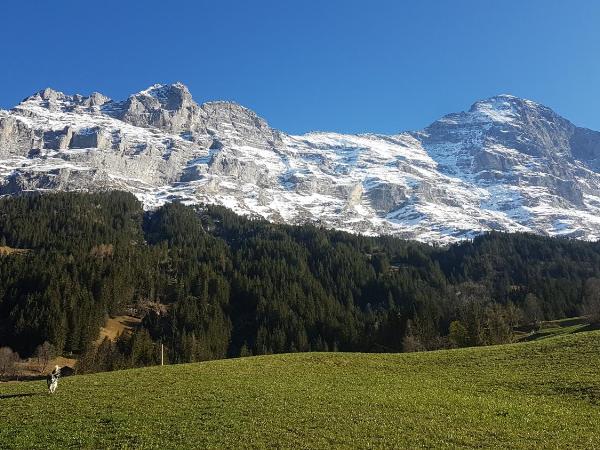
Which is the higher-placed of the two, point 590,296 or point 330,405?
point 590,296

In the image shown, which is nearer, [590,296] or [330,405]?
[330,405]

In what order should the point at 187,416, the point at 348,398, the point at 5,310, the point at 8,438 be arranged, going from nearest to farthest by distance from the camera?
1. the point at 8,438
2. the point at 187,416
3. the point at 348,398
4. the point at 5,310

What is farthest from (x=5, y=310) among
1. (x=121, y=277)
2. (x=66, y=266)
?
(x=121, y=277)

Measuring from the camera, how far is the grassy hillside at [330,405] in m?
27.3

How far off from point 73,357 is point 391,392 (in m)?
121

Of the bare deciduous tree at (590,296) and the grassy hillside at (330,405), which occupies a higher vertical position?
the bare deciduous tree at (590,296)

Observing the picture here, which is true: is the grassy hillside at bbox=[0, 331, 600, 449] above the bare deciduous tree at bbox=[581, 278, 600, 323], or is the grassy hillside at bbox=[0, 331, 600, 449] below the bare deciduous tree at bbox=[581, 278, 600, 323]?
below

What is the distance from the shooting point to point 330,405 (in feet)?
116

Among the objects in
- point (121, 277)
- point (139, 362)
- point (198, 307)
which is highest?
point (121, 277)

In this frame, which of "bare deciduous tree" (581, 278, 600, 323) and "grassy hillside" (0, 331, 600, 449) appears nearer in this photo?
"grassy hillside" (0, 331, 600, 449)

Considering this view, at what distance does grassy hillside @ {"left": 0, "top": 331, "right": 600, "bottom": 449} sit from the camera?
27312mm

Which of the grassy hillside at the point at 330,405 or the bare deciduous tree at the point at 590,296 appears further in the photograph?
the bare deciduous tree at the point at 590,296

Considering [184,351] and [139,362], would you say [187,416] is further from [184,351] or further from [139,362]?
[184,351]

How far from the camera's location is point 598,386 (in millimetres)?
38062
